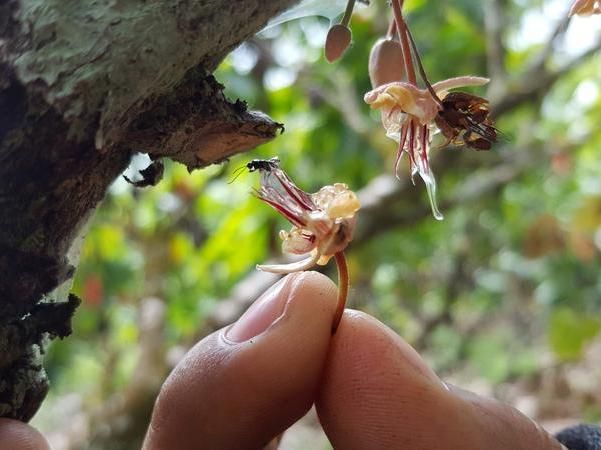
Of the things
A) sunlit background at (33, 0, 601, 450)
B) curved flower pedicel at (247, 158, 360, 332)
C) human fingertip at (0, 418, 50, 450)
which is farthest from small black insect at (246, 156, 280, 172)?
sunlit background at (33, 0, 601, 450)

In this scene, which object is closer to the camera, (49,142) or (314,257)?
(49,142)

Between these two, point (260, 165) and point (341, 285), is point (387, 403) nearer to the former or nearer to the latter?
point (341, 285)

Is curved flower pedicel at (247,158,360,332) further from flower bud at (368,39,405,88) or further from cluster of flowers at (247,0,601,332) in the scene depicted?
flower bud at (368,39,405,88)

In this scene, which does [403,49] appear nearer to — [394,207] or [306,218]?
[306,218]

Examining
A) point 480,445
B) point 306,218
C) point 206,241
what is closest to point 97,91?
point 306,218

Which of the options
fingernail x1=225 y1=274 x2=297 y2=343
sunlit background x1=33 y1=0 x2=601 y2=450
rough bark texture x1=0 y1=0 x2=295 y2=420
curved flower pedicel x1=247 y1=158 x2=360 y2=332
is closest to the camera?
rough bark texture x1=0 y1=0 x2=295 y2=420

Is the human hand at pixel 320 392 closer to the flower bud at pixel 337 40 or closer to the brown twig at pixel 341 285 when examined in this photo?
the brown twig at pixel 341 285

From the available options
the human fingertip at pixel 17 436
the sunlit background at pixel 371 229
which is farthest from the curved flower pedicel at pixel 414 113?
the sunlit background at pixel 371 229
